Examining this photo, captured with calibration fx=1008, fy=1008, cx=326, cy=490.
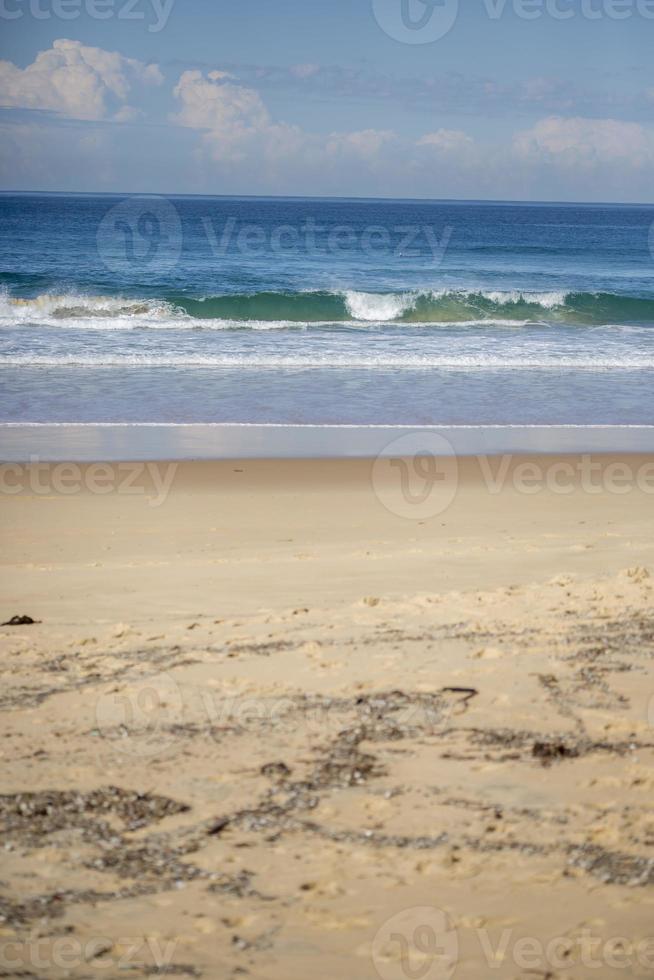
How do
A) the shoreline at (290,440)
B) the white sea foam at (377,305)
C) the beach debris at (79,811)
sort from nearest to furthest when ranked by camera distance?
the beach debris at (79,811), the shoreline at (290,440), the white sea foam at (377,305)


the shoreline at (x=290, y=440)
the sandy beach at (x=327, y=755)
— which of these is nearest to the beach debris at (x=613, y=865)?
the sandy beach at (x=327, y=755)

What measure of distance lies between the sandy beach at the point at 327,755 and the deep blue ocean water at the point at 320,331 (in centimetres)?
627

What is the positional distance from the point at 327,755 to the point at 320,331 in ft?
61.1

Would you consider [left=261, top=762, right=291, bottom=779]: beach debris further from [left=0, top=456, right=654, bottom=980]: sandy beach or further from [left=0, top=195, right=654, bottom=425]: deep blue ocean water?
[left=0, top=195, right=654, bottom=425]: deep blue ocean water

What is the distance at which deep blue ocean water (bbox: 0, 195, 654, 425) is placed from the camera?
44.8 ft

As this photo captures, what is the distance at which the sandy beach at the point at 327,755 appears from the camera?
307 cm

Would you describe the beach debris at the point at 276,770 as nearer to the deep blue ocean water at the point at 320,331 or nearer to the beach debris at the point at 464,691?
the beach debris at the point at 464,691

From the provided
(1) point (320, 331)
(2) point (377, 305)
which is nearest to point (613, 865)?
(1) point (320, 331)

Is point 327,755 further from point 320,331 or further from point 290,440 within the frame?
point 320,331

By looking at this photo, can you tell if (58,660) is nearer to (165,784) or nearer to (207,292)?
(165,784)

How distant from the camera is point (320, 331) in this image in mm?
22172

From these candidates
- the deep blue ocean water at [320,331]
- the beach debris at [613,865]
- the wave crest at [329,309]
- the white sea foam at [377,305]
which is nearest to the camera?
the beach debris at [613,865]

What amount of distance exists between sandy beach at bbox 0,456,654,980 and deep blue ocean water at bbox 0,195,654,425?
6266 millimetres

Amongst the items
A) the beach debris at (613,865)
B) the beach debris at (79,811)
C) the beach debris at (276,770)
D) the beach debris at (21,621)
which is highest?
the beach debris at (21,621)
